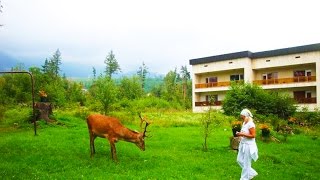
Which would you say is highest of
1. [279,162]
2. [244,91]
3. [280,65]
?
[280,65]

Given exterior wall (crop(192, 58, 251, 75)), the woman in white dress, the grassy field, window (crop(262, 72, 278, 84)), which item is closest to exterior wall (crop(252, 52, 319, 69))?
exterior wall (crop(192, 58, 251, 75))

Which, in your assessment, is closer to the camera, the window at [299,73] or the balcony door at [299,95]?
→ the balcony door at [299,95]

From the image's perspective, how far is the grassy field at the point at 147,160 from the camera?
12.1 m

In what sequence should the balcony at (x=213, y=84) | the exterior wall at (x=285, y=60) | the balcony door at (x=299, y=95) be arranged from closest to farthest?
the exterior wall at (x=285, y=60) → the balcony door at (x=299, y=95) → the balcony at (x=213, y=84)

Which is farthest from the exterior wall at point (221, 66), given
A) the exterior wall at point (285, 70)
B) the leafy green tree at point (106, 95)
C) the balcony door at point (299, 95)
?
the leafy green tree at point (106, 95)

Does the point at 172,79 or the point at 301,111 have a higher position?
the point at 172,79

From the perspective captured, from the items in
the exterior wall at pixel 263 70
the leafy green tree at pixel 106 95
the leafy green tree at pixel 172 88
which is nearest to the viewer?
the leafy green tree at pixel 106 95

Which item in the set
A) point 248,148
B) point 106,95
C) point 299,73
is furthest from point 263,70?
point 248,148

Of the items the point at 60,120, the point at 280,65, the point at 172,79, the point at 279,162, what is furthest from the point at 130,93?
the point at 279,162

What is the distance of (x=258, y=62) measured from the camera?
5047 centimetres

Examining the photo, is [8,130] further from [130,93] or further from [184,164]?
[130,93]

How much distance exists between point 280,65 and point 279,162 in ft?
112

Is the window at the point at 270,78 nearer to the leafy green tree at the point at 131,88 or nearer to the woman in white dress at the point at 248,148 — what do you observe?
the woman in white dress at the point at 248,148

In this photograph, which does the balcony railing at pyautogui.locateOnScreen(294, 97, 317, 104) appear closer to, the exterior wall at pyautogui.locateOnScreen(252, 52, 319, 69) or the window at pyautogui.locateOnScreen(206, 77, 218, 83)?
the exterior wall at pyautogui.locateOnScreen(252, 52, 319, 69)
